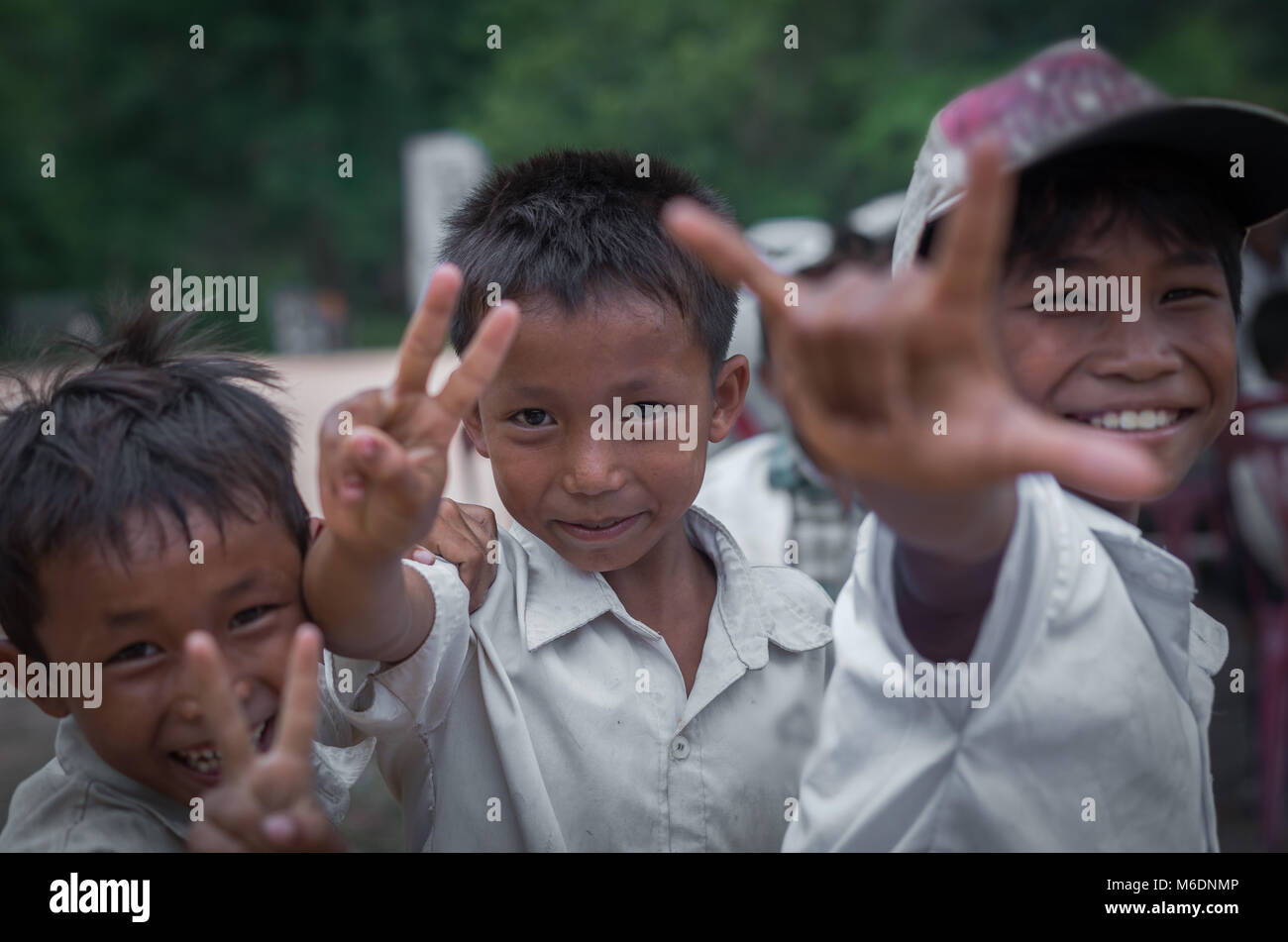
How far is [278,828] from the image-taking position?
1.20 meters

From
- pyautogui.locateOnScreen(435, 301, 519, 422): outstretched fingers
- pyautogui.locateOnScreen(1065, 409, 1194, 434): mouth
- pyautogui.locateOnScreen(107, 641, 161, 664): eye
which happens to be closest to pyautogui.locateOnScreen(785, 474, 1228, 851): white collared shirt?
pyautogui.locateOnScreen(1065, 409, 1194, 434): mouth

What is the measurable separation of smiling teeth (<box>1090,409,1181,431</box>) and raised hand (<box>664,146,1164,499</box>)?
0.54 metres

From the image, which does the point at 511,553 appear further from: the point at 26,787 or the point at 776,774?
the point at 26,787

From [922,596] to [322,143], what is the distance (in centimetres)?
1731

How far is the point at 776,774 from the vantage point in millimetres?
1735

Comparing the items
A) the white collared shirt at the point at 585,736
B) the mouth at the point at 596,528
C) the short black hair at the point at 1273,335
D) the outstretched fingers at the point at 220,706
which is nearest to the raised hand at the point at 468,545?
the white collared shirt at the point at 585,736

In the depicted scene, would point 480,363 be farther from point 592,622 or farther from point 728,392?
point 728,392

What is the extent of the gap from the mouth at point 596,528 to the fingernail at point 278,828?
1.99ft

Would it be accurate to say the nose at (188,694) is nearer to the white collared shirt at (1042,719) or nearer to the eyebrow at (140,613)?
the eyebrow at (140,613)

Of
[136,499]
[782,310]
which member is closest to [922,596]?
[782,310]

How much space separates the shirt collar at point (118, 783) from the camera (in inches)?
58.7

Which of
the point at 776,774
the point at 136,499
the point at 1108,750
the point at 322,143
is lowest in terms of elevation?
the point at 776,774

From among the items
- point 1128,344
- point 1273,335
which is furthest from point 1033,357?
point 1273,335

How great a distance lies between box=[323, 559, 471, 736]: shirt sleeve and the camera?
1.51 m
